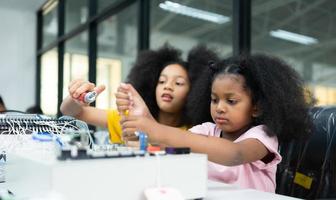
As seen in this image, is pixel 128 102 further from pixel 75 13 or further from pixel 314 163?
pixel 75 13

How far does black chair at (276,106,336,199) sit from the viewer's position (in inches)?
40.8

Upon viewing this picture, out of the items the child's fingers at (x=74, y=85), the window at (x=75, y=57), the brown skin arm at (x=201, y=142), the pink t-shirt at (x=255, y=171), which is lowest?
the pink t-shirt at (x=255, y=171)

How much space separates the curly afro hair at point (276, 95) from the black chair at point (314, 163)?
4cm

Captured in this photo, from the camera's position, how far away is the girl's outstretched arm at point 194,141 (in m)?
0.70

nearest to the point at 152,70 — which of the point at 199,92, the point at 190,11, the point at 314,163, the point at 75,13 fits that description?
the point at 199,92

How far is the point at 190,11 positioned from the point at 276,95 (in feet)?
6.10

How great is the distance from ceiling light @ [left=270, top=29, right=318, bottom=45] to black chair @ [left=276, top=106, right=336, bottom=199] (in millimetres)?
1498

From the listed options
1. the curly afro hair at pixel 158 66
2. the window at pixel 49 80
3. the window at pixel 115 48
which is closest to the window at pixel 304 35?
the curly afro hair at pixel 158 66

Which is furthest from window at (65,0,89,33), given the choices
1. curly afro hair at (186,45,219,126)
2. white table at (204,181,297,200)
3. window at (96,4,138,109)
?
white table at (204,181,297,200)

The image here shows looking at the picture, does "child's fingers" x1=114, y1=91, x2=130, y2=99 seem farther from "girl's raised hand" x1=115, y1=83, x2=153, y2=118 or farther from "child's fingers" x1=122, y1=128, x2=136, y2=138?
"child's fingers" x1=122, y1=128, x2=136, y2=138

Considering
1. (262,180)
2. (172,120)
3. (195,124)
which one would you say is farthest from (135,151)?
(172,120)

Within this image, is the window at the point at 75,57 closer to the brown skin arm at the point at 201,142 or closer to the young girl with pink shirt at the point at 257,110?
the young girl with pink shirt at the point at 257,110

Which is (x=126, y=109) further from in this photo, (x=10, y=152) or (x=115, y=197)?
(x=115, y=197)

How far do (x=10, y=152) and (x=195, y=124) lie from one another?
0.78 metres
